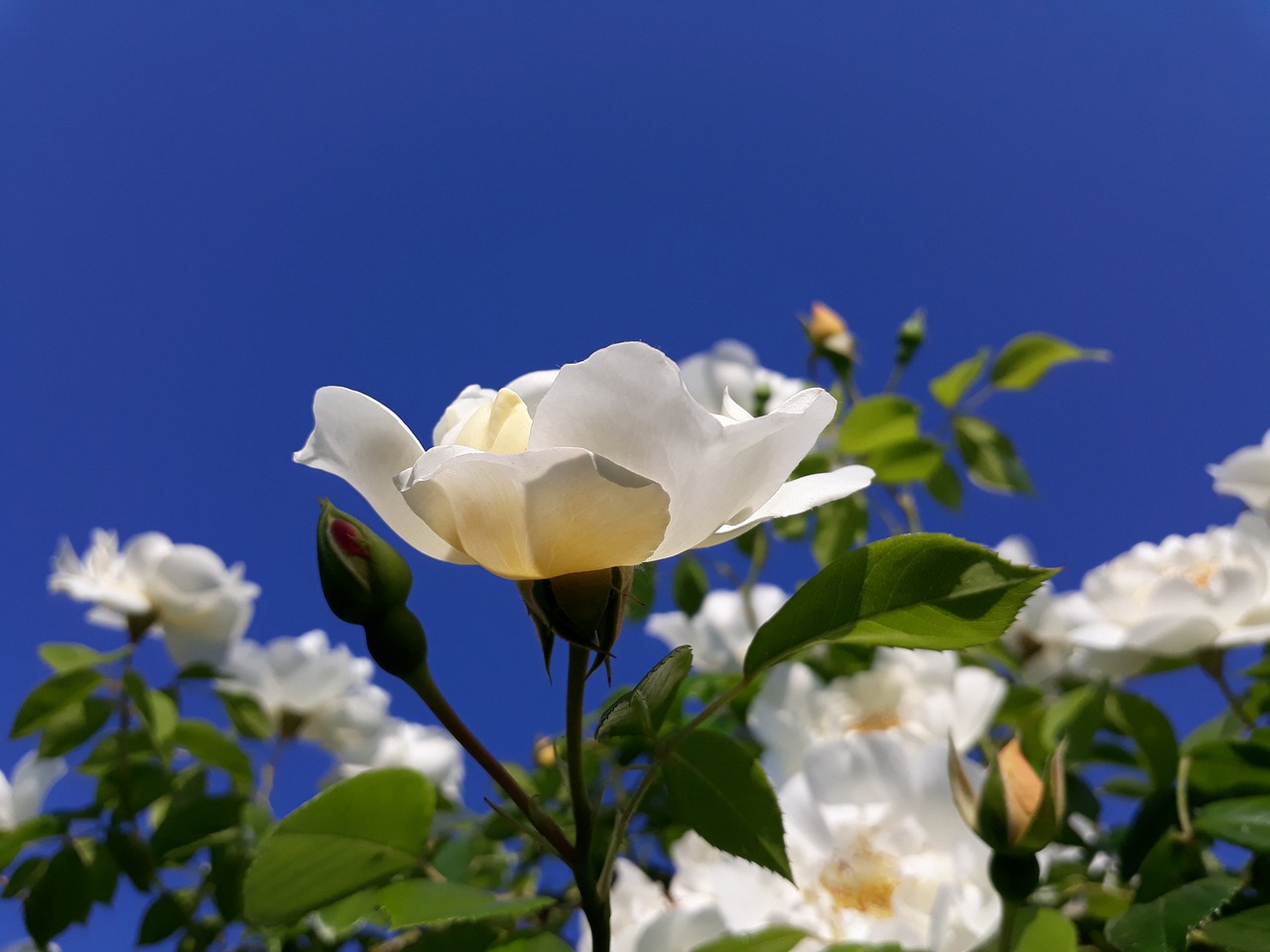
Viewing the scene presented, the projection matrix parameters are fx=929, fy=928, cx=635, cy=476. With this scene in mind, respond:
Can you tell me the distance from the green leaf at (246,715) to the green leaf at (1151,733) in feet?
4.30

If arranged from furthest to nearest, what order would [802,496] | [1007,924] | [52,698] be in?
1. [52,698]
2. [1007,924]
3. [802,496]

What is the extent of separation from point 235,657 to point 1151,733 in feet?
5.92

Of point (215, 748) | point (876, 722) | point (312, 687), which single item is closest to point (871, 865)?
point (876, 722)

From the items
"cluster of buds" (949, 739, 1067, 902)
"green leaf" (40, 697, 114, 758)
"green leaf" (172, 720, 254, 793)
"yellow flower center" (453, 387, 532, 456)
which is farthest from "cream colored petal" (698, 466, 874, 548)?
→ "green leaf" (40, 697, 114, 758)

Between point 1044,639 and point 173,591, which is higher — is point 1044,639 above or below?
below

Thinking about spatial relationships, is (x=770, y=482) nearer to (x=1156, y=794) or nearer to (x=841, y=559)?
(x=841, y=559)

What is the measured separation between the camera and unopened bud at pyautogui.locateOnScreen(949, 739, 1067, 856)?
0.59 m

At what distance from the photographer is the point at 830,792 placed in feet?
2.92

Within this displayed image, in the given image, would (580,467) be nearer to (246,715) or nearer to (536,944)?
(536,944)

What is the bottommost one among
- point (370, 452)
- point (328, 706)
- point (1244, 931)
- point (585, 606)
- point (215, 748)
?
point (1244, 931)

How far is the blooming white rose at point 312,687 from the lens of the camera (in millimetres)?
2086

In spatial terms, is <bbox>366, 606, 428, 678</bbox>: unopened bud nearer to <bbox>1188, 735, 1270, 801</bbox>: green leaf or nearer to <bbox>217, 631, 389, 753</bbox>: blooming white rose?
<bbox>1188, 735, 1270, 801</bbox>: green leaf

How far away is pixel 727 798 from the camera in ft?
1.78

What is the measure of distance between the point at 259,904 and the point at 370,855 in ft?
0.22
